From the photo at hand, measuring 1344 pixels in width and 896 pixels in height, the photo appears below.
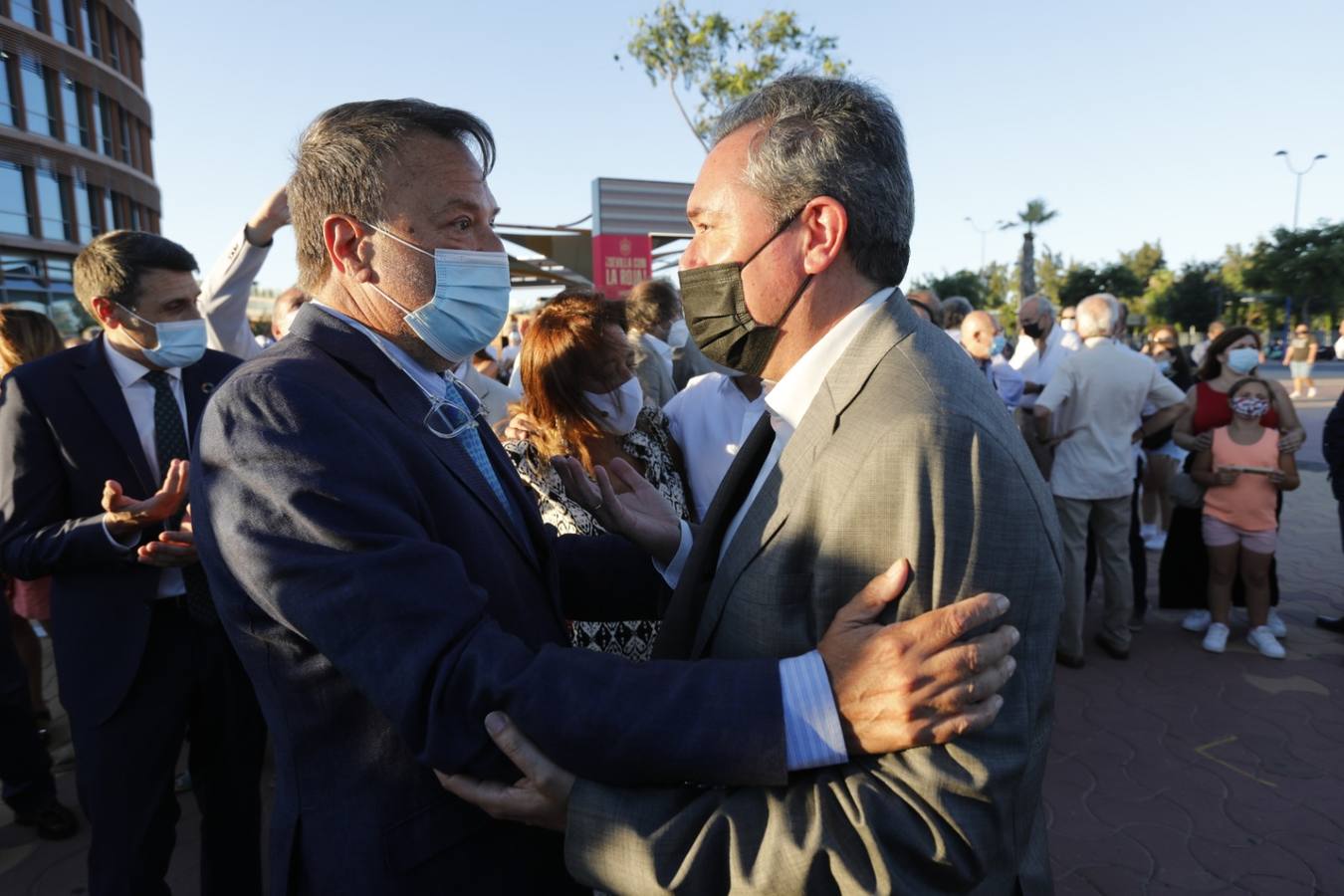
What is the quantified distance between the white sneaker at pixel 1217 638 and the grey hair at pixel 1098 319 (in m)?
2.05

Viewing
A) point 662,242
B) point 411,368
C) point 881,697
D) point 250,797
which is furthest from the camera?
point 662,242

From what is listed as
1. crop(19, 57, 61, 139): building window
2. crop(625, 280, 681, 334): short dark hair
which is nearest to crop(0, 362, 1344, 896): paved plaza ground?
crop(625, 280, 681, 334): short dark hair

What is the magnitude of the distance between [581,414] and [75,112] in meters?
36.8

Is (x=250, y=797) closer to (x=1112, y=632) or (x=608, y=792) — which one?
(x=608, y=792)

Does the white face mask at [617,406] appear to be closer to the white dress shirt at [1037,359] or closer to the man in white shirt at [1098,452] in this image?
the man in white shirt at [1098,452]

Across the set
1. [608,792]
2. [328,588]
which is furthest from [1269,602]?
[328,588]

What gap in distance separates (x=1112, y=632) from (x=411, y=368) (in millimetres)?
5096

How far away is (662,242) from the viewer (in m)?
23.8

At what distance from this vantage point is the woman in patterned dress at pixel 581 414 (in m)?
2.79

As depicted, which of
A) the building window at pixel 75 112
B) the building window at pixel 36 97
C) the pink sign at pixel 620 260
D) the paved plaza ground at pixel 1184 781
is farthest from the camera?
the building window at pixel 75 112

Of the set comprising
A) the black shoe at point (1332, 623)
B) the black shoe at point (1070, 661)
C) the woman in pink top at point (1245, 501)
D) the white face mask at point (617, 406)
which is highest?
the white face mask at point (617, 406)

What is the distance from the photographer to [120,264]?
9.07 feet

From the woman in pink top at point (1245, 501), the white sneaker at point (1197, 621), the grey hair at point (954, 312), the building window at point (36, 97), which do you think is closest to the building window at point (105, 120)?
the building window at point (36, 97)

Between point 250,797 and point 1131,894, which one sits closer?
point 250,797
